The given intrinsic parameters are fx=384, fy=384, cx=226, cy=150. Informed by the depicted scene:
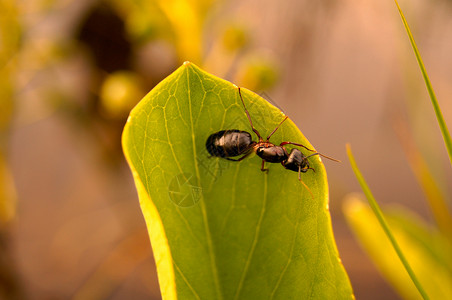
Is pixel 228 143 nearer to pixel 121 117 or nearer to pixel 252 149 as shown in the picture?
pixel 252 149

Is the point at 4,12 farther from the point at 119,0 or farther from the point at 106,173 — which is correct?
the point at 106,173

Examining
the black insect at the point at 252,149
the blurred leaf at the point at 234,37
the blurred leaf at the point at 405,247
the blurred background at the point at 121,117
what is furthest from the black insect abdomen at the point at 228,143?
the blurred background at the point at 121,117

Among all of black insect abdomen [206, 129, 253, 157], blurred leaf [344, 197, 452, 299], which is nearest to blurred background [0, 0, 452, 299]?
blurred leaf [344, 197, 452, 299]

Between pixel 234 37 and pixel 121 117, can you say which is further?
pixel 121 117

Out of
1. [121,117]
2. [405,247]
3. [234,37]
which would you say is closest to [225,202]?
[405,247]

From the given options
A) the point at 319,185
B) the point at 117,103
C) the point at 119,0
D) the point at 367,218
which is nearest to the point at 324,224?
the point at 319,185

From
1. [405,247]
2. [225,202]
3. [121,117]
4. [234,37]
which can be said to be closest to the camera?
[225,202]

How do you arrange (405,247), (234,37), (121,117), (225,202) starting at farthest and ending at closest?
(121,117), (234,37), (405,247), (225,202)

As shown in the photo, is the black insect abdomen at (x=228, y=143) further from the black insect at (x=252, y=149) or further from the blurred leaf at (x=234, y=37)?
the blurred leaf at (x=234, y=37)
